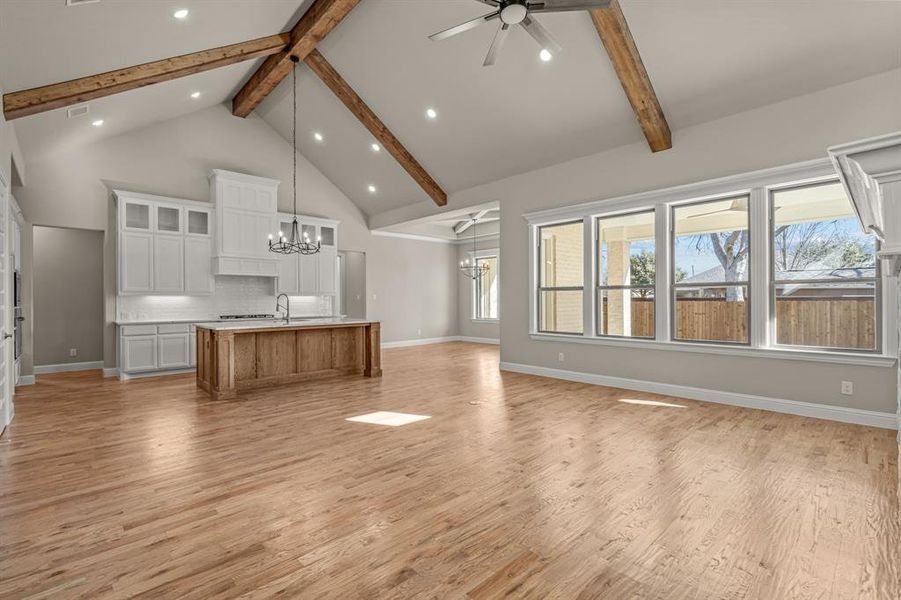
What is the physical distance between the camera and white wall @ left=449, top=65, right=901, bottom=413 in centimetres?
413

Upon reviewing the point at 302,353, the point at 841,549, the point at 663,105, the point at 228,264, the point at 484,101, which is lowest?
the point at 841,549

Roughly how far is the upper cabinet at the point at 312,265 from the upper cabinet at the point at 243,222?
387 millimetres

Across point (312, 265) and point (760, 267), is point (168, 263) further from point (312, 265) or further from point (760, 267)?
point (760, 267)

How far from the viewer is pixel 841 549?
83.5 inches

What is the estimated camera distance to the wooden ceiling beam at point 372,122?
662 cm

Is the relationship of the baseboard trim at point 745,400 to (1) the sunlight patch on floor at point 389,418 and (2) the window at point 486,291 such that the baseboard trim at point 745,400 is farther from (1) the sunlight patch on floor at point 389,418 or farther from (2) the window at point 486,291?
(2) the window at point 486,291

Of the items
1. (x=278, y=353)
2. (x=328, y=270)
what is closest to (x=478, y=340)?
(x=328, y=270)

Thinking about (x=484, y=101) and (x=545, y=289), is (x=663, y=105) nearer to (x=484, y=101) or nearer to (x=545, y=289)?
(x=484, y=101)

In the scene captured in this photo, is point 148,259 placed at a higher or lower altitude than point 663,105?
lower

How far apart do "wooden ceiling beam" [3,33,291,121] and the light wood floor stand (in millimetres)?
3042

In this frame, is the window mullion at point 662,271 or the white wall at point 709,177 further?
the window mullion at point 662,271

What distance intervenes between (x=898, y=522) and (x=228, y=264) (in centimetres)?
819

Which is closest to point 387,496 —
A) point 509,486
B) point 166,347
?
point 509,486

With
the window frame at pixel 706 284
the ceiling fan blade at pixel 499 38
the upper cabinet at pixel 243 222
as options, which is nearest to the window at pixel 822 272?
the window frame at pixel 706 284
